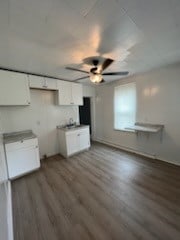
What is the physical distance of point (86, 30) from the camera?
4.70 feet

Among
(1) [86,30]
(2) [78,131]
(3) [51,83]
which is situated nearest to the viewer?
(1) [86,30]

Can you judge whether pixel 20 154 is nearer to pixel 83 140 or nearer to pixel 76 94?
pixel 83 140

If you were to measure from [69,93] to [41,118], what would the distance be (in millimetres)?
1155

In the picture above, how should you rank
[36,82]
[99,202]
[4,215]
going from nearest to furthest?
[4,215]
[99,202]
[36,82]

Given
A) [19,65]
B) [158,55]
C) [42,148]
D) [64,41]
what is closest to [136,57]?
[158,55]

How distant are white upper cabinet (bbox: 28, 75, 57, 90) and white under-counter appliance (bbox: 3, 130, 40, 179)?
135 cm

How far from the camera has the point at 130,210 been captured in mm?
1719

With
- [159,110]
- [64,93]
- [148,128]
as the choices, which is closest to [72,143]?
[64,93]

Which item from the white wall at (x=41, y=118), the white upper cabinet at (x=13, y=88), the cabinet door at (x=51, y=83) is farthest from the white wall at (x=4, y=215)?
the cabinet door at (x=51, y=83)

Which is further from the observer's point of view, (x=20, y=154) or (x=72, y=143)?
(x=72, y=143)

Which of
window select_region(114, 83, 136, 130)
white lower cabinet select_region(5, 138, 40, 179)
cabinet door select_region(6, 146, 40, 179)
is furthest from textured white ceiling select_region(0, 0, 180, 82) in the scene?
cabinet door select_region(6, 146, 40, 179)

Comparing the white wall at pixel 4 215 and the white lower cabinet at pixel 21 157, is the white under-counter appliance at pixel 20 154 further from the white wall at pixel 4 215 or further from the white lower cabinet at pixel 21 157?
the white wall at pixel 4 215

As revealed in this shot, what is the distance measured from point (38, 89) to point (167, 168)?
12.8 feet

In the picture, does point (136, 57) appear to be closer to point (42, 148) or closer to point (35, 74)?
point (35, 74)
